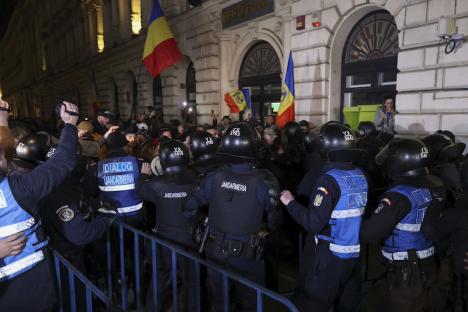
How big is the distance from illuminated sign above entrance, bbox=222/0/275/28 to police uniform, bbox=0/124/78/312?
31.3 feet

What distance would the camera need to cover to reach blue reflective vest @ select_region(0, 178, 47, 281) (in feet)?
6.07

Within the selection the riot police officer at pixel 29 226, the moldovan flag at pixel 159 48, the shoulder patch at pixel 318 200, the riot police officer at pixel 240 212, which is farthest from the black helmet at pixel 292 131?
the moldovan flag at pixel 159 48

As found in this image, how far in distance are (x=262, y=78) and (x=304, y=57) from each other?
249cm

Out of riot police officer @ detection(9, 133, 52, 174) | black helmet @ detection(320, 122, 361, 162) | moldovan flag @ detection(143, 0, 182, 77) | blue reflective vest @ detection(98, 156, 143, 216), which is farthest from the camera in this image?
moldovan flag @ detection(143, 0, 182, 77)

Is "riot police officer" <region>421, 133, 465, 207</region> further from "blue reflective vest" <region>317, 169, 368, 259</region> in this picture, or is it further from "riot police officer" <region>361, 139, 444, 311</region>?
"blue reflective vest" <region>317, 169, 368, 259</region>

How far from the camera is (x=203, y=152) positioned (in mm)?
3951

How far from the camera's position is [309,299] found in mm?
2688

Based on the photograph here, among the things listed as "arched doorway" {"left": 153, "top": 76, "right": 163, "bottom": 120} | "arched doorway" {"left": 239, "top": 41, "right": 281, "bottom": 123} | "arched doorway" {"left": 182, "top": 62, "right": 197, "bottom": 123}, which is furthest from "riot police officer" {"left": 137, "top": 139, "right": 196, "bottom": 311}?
"arched doorway" {"left": 153, "top": 76, "right": 163, "bottom": 120}

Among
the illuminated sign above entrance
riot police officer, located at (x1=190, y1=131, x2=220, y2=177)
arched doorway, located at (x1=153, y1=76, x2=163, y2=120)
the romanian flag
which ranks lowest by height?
riot police officer, located at (x1=190, y1=131, x2=220, y2=177)

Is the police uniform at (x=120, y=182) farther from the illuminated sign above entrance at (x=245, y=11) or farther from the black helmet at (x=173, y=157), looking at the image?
the illuminated sign above entrance at (x=245, y=11)

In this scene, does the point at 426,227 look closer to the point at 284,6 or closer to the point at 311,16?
the point at 311,16

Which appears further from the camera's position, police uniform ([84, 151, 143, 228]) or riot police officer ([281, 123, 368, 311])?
police uniform ([84, 151, 143, 228])

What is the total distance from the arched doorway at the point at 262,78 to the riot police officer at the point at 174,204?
331 inches

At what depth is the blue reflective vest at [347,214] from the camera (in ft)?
8.48
